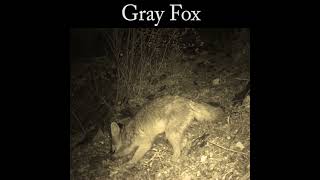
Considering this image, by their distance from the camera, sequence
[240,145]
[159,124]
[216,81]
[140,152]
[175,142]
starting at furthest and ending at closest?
[216,81]
[140,152]
[159,124]
[175,142]
[240,145]

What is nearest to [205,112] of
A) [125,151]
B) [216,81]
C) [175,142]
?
[175,142]

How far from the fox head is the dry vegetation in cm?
24

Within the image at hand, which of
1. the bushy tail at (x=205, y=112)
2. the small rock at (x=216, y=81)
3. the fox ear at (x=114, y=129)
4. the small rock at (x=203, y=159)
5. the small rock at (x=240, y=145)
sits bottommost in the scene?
the small rock at (x=203, y=159)

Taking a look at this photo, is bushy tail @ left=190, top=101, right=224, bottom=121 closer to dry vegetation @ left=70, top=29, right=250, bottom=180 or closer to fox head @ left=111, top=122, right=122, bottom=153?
dry vegetation @ left=70, top=29, right=250, bottom=180

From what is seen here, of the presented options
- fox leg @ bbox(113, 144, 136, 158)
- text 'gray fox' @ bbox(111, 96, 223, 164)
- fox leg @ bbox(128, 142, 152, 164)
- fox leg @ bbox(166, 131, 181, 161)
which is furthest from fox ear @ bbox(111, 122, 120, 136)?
fox leg @ bbox(166, 131, 181, 161)

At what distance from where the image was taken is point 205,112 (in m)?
5.79

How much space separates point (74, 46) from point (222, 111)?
5305 mm

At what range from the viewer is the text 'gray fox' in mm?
5586

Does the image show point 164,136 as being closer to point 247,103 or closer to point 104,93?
point 247,103

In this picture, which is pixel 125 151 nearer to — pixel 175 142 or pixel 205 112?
pixel 175 142

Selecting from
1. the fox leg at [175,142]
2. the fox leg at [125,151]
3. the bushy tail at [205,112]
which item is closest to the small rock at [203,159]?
the fox leg at [175,142]

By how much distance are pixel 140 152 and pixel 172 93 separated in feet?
5.79

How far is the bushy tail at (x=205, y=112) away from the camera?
5.71 m

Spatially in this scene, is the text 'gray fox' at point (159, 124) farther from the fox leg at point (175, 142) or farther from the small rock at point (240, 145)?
the small rock at point (240, 145)
